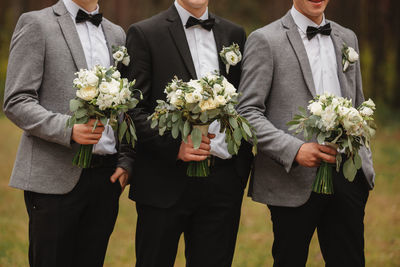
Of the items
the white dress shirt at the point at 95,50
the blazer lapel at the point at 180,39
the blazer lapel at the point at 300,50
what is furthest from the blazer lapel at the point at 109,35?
the blazer lapel at the point at 300,50

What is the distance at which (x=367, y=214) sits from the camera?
7.71 metres

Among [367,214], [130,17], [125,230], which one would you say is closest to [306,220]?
[125,230]

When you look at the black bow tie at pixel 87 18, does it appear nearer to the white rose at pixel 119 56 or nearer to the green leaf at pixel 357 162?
the white rose at pixel 119 56

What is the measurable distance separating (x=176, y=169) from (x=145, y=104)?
0.46 metres

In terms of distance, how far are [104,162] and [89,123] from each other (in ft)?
1.37

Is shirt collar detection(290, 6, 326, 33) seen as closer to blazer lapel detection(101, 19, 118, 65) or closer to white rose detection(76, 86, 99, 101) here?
blazer lapel detection(101, 19, 118, 65)

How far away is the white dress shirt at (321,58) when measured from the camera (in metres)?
3.82

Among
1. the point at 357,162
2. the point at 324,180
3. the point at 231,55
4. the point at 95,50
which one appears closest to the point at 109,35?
the point at 95,50

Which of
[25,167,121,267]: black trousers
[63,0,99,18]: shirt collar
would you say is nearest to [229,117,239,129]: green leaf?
[25,167,121,267]: black trousers

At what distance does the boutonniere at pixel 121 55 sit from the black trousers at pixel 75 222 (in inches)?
26.9

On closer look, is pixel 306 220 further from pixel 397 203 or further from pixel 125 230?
pixel 397 203

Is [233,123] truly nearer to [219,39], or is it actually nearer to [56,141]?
→ [219,39]

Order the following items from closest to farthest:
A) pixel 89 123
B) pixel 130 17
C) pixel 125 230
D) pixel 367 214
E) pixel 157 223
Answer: pixel 89 123, pixel 157 223, pixel 125 230, pixel 367 214, pixel 130 17

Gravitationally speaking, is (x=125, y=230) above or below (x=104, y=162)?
below
